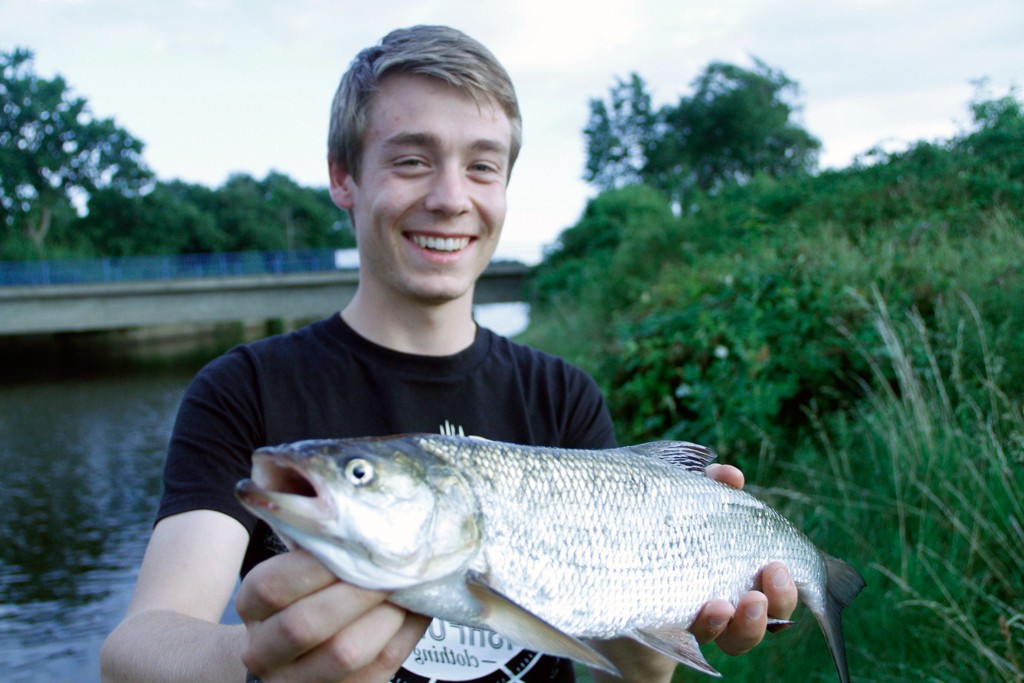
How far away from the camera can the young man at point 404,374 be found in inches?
85.8

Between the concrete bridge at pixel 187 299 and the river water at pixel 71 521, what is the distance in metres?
4.83

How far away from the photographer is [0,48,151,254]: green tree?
56.9 meters

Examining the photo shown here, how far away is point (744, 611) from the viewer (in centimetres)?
216

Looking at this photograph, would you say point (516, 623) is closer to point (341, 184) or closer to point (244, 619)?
point (244, 619)

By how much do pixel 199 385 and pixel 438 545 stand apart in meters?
1.24

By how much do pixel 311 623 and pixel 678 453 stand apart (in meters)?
1.24

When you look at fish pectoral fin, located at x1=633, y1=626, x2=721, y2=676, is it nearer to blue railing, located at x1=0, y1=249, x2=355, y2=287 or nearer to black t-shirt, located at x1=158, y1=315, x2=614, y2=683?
black t-shirt, located at x1=158, y1=315, x2=614, y2=683

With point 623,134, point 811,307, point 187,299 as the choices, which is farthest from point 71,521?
point 623,134

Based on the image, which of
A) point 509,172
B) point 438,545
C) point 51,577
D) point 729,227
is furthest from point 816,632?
point 729,227

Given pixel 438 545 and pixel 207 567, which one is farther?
pixel 207 567

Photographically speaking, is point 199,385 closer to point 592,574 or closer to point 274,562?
point 274,562

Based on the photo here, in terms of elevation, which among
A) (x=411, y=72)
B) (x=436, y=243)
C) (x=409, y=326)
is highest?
(x=411, y=72)

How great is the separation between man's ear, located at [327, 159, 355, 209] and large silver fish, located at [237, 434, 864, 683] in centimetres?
136

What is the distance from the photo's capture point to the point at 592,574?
1915 millimetres
